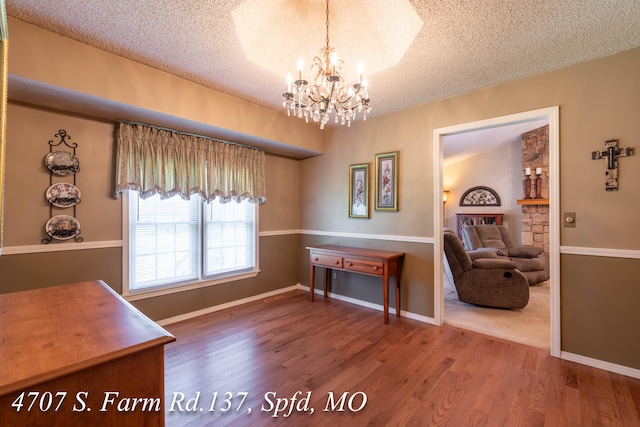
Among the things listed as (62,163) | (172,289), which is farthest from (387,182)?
(62,163)

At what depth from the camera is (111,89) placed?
7.50 ft

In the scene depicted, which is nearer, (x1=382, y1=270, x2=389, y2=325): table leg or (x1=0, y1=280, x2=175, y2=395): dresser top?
(x1=0, y1=280, x2=175, y2=395): dresser top

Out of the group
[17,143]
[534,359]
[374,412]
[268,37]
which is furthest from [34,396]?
[534,359]

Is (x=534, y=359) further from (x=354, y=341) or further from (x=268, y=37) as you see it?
(x=268, y=37)

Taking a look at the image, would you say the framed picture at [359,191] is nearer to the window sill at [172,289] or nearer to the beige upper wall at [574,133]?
the beige upper wall at [574,133]

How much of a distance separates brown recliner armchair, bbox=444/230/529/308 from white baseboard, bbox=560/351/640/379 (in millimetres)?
1204

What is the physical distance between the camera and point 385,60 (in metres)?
2.34

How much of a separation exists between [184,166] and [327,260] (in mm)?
2058

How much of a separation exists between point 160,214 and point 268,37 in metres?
2.19

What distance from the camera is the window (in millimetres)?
2979

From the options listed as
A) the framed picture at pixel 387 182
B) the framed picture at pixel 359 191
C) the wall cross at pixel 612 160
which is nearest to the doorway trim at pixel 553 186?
the wall cross at pixel 612 160

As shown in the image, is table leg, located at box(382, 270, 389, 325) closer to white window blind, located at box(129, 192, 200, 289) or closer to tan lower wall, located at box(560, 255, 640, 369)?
tan lower wall, located at box(560, 255, 640, 369)

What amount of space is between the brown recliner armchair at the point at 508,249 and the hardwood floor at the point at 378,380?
2473 mm

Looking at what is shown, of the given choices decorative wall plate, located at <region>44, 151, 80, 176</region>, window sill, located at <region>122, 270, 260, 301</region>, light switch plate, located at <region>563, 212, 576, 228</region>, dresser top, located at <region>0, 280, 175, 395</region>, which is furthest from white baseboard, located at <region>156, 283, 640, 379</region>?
dresser top, located at <region>0, 280, 175, 395</region>
